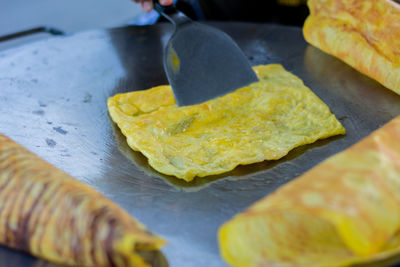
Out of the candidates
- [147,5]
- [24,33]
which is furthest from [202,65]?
[24,33]

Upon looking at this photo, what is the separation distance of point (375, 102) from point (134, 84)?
1.16 metres

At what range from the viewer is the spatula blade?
185 centimetres

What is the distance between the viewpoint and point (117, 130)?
175cm

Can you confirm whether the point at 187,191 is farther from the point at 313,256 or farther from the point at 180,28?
the point at 180,28

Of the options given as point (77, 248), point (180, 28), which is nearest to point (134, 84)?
point (180, 28)

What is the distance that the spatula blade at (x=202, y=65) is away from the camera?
1.85 m

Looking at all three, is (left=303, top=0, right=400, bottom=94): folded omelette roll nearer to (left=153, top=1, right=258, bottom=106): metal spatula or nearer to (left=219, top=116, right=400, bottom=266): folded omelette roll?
(left=153, top=1, right=258, bottom=106): metal spatula

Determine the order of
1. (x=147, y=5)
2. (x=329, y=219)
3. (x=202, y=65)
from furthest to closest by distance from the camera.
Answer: (x=147, y=5), (x=202, y=65), (x=329, y=219)

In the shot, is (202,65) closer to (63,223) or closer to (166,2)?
(166,2)

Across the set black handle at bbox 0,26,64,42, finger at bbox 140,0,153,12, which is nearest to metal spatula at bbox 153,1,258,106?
finger at bbox 140,0,153,12

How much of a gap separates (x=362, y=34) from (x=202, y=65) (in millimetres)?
812

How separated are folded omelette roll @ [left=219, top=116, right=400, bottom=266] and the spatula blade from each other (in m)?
0.84

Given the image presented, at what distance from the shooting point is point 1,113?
1.87 meters

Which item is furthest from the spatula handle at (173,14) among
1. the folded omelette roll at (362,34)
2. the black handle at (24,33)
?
the black handle at (24,33)
